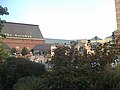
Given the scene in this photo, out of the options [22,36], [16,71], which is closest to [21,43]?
[22,36]

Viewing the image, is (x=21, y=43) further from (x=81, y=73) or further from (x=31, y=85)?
(x=81, y=73)

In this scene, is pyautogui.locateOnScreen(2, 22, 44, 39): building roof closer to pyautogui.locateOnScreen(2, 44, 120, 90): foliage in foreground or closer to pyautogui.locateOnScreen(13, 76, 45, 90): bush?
pyautogui.locateOnScreen(13, 76, 45, 90): bush

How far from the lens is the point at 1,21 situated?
13.0m

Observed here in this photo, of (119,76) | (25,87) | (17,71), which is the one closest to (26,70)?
Result: (17,71)

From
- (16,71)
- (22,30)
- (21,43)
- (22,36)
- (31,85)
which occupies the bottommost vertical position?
(31,85)

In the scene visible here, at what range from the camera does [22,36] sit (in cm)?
11712

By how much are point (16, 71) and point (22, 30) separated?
10889cm

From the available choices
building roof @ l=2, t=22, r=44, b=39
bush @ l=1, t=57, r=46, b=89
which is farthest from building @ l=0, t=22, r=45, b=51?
bush @ l=1, t=57, r=46, b=89

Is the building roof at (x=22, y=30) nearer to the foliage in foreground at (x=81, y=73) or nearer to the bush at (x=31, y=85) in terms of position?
the bush at (x=31, y=85)

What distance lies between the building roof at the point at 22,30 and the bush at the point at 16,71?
103 m

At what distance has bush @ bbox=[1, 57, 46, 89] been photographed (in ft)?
35.7

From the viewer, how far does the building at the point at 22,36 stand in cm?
11356

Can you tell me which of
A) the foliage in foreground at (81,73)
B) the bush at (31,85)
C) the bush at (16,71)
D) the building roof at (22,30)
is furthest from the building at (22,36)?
the foliage in foreground at (81,73)

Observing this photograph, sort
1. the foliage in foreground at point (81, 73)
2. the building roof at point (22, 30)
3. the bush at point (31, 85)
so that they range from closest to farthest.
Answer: the foliage in foreground at point (81, 73), the bush at point (31, 85), the building roof at point (22, 30)
